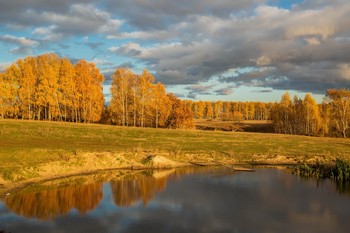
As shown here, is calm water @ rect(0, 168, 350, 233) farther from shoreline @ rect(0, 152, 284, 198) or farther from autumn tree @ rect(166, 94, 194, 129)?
autumn tree @ rect(166, 94, 194, 129)

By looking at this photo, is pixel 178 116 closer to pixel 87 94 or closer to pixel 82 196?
pixel 87 94

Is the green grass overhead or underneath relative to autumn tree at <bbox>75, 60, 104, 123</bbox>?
underneath

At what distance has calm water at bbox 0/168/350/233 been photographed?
23031 mm

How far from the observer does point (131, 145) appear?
53156mm

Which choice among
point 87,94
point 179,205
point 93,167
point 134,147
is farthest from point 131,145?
point 87,94

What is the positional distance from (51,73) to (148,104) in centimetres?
2556

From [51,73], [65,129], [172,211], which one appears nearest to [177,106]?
[51,73]

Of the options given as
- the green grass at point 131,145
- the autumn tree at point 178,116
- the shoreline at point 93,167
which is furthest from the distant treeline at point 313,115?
the shoreline at point 93,167

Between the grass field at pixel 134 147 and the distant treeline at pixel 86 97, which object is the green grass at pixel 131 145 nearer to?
the grass field at pixel 134 147

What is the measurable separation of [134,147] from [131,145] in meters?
2.61

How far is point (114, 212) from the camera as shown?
26.2 m

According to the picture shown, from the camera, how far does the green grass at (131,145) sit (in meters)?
40.9

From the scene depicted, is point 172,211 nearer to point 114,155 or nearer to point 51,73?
point 114,155

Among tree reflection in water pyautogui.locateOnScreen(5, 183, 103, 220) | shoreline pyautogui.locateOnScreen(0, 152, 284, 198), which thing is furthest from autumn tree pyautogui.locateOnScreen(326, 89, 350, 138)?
tree reflection in water pyautogui.locateOnScreen(5, 183, 103, 220)
